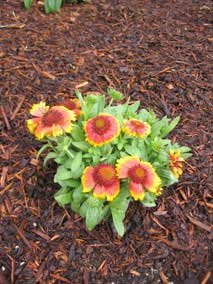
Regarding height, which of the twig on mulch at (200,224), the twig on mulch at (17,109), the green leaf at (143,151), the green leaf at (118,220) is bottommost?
the twig on mulch at (200,224)

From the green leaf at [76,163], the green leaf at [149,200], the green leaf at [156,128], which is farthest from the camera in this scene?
the green leaf at [156,128]

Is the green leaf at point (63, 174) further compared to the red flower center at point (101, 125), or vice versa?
the green leaf at point (63, 174)

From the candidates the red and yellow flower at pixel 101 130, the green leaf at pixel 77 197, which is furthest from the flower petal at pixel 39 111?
the green leaf at pixel 77 197

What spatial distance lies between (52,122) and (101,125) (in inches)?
11.1

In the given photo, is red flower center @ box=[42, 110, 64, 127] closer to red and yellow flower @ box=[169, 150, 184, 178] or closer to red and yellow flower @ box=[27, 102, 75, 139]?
red and yellow flower @ box=[27, 102, 75, 139]

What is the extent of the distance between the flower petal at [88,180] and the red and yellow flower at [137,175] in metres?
0.16

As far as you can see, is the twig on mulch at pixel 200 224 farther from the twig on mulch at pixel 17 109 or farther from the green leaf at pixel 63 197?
the twig on mulch at pixel 17 109

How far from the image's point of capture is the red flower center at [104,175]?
7.47 feet

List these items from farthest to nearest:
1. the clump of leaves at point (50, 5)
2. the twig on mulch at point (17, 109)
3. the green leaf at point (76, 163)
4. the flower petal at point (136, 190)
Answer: the clump of leaves at point (50, 5) → the twig on mulch at point (17, 109) → the green leaf at point (76, 163) → the flower petal at point (136, 190)

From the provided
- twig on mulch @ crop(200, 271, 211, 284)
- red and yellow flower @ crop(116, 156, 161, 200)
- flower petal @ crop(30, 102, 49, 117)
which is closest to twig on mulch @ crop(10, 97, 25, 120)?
flower petal @ crop(30, 102, 49, 117)

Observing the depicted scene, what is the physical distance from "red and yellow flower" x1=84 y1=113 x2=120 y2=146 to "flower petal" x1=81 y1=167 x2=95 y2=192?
0.16 m

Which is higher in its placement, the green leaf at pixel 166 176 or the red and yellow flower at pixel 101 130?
the red and yellow flower at pixel 101 130

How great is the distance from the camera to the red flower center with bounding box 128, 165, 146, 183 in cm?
226

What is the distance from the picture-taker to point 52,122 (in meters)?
2.31
